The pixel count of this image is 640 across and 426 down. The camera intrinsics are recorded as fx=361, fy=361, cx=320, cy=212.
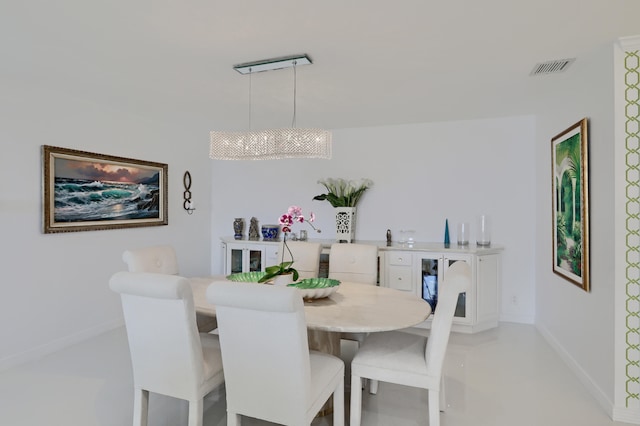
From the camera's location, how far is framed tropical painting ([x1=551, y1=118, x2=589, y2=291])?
2529 mm

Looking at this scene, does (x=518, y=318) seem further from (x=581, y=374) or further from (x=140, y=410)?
(x=140, y=410)

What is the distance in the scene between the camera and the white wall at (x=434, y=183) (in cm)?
397

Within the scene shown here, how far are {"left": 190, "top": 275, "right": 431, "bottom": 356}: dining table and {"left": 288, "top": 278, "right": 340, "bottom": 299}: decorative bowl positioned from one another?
0.05m

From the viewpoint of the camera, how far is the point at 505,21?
6.37 ft

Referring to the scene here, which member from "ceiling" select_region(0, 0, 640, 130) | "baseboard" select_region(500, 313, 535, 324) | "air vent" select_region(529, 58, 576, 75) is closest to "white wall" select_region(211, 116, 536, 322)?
"baseboard" select_region(500, 313, 535, 324)

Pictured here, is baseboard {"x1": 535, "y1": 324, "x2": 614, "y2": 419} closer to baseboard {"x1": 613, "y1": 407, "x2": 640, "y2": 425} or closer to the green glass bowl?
baseboard {"x1": 613, "y1": 407, "x2": 640, "y2": 425}

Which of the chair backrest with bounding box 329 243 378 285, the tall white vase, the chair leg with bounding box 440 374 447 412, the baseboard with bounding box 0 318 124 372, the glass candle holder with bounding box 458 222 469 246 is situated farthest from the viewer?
the tall white vase

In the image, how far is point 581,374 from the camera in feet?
8.75

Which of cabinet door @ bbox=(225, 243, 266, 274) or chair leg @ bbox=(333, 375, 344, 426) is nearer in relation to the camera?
chair leg @ bbox=(333, 375, 344, 426)

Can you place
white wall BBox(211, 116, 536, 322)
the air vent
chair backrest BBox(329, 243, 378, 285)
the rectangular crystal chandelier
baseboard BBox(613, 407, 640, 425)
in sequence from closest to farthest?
baseboard BBox(613, 407, 640, 425), the air vent, the rectangular crystal chandelier, chair backrest BBox(329, 243, 378, 285), white wall BBox(211, 116, 536, 322)

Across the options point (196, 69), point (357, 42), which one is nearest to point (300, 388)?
point (357, 42)

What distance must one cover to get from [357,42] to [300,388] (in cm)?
192

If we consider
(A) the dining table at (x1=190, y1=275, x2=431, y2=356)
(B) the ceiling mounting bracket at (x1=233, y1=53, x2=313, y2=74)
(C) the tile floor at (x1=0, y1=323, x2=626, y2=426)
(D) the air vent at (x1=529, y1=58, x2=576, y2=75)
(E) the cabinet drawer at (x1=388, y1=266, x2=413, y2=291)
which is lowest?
(C) the tile floor at (x1=0, y1=323, x2=626, y2=426)

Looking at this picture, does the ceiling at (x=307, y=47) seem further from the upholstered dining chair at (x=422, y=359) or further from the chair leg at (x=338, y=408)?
the chair leg at (x=338, y=408)
